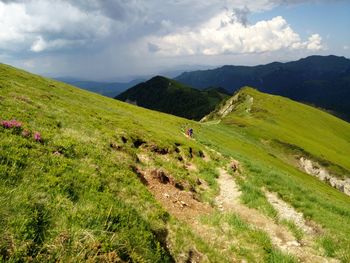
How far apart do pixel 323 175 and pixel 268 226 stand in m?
66.3

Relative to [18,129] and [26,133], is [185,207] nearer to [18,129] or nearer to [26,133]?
[26,133]

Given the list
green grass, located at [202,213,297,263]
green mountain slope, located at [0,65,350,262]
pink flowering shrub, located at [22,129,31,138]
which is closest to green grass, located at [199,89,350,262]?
green mountain slope, located at [0,65,350,262]

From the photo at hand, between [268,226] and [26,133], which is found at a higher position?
[26,133]

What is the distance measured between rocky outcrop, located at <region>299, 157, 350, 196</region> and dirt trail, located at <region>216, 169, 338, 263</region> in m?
60.9

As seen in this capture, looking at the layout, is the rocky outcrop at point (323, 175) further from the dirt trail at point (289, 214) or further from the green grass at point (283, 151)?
the dirt trail at point (289, 214)

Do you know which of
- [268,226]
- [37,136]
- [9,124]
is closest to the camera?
[9,124]

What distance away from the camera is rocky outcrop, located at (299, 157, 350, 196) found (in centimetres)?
7325

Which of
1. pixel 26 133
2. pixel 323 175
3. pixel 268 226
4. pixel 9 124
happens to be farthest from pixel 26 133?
pixel 323 175

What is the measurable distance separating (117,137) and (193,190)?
25.5 feet

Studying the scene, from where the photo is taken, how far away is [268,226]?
15.7m

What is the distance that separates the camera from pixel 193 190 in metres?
19.3

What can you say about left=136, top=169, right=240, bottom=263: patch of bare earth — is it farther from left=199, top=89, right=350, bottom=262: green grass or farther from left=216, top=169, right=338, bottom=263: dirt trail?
left=199, top=89, right=350, bottom=262: green grass

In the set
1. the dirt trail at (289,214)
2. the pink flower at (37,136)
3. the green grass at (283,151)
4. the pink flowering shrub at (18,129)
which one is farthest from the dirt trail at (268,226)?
the pink flowering shrub at (18,129)

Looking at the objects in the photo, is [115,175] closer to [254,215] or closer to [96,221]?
[96,221]
